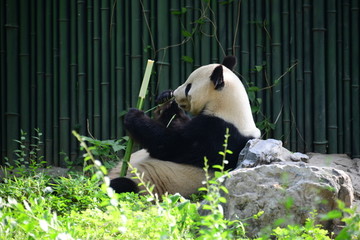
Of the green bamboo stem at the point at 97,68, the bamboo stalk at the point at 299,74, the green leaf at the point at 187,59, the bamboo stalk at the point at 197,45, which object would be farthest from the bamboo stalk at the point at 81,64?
the bamboo stalk at the point at 299,74

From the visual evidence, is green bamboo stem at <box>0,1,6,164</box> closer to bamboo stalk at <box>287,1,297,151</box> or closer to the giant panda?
the giant panda

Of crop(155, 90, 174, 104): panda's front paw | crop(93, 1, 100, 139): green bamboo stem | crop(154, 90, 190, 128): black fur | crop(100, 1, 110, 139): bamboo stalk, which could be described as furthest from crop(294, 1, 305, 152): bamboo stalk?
crop(93, 1, 100, 139): green bamboo stem

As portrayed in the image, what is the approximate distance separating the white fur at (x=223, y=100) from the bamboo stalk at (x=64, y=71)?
2257 mm

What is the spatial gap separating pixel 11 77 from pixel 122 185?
295cm

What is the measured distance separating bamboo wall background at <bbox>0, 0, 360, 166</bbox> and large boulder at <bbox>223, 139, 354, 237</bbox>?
3.02 meters

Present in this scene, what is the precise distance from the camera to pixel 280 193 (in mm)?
3299

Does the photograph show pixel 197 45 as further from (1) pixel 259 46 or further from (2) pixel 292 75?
(2) pixel 292 75

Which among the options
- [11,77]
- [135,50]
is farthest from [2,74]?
[135,50]

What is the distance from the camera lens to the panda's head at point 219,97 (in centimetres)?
470

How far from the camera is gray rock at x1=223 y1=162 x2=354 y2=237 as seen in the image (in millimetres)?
3254

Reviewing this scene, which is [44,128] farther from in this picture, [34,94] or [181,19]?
[181,19]

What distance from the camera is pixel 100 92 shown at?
667 centimetres

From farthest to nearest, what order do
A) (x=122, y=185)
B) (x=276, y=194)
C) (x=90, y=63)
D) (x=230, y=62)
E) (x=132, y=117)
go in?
(x=90, y=63) < (x=230, y=62) < (x=132, y=117) < (x=122, y=185) < (x=276, y=194)

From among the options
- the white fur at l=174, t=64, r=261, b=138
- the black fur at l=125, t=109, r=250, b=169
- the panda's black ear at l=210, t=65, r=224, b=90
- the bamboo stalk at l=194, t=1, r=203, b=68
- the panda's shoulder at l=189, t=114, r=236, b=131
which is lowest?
the black fur at l=125, t=109, r=250, b=169
